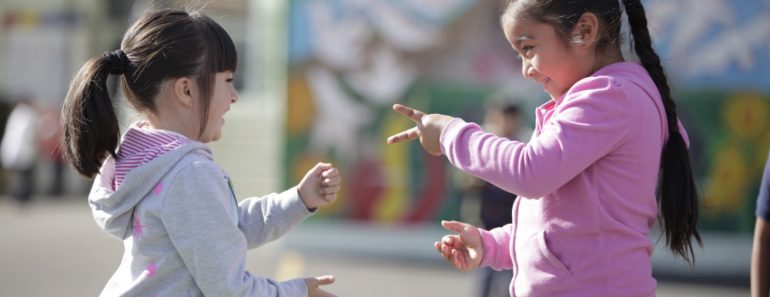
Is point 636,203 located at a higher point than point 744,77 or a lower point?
higher

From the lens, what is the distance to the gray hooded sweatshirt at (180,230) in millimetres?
2342

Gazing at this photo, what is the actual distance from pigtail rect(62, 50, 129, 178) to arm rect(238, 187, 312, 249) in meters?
0.43

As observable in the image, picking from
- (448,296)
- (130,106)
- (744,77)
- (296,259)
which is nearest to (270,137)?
(296,259)

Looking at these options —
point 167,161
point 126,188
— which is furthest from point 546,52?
point 126,188

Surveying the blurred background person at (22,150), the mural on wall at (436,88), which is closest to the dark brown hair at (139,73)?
the mural on wall at (436,88)

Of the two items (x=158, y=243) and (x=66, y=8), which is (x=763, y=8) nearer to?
(x=158, y=243)

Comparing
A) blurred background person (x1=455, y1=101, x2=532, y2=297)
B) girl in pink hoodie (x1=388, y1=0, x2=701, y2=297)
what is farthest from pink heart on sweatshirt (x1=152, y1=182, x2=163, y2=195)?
blurred background person (x1=455, y1=101, x2=532, y2=297)

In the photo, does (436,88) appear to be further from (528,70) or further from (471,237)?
(528,70)

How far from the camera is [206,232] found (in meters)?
2.34

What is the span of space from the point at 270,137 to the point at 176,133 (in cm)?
1136

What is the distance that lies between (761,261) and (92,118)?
1997 mm

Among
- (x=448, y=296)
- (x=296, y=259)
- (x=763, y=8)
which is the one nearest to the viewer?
(x=448, y=296)

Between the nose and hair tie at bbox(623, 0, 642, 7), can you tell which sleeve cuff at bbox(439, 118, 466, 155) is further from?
hair tie at bbox(623, 0, 642, 7)

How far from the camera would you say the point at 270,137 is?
13.8 metres
